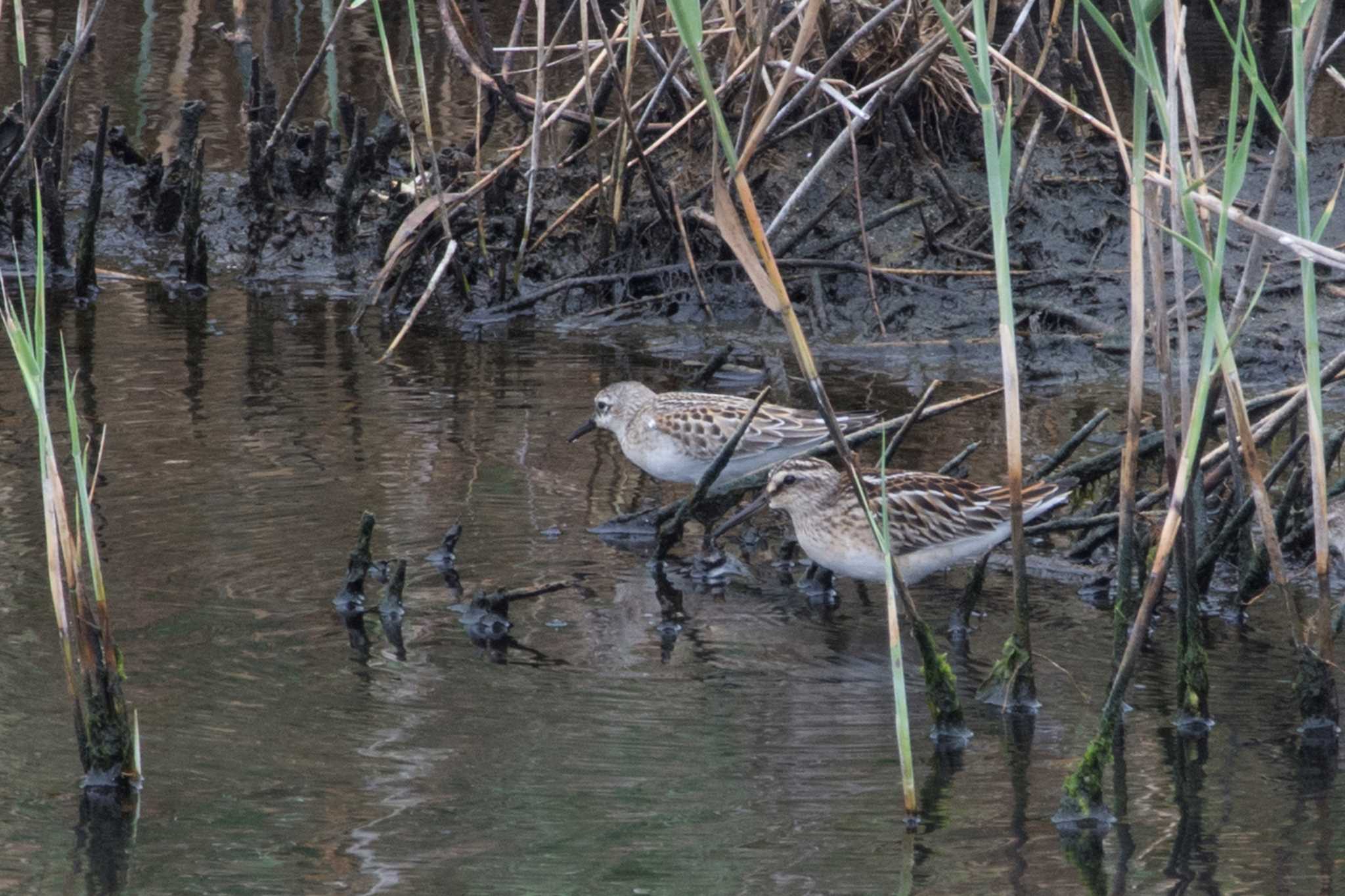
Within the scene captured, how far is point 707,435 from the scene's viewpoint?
23.8 feet

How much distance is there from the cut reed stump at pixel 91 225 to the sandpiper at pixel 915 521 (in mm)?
Result: 5266

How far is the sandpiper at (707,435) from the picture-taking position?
286 inches

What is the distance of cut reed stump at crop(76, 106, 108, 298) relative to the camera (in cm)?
991

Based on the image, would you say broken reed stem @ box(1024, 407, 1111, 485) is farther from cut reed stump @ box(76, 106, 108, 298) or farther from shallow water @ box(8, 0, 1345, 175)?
shallow water @ box(8, 0, 1345, 175)

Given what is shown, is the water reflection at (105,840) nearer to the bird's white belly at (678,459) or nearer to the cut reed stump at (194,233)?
the bird's white belly at (678,459)

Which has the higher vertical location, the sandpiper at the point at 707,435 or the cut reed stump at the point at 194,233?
the cut reed stump at the point at 194,233

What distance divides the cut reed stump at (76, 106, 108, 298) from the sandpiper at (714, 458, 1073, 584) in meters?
5.27

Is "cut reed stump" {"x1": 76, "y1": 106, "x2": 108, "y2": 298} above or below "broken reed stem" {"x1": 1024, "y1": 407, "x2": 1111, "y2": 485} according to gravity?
above

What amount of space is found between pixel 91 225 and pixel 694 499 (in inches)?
197

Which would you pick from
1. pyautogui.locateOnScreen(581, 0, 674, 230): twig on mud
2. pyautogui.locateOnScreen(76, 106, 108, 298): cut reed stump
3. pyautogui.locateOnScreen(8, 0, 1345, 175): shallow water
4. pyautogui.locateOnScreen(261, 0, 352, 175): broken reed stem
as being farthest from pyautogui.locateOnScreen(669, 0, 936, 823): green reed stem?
pyautogui.locateOnScreen(8, 0, 1345, 175): shallow water

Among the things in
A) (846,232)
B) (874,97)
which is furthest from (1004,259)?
(846,232)

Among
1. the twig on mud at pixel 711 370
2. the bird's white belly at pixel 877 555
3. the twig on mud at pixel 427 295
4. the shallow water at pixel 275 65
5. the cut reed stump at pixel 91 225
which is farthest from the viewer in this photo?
the shallow water at pixel 275 65

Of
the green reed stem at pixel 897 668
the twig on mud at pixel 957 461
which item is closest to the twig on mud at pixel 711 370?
the twig on mud at pixel 957 461

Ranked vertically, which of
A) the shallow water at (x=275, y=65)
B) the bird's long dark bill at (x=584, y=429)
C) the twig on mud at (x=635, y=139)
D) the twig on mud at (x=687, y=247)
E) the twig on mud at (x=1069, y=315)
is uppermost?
the shallow water at (x=275, y=65)
